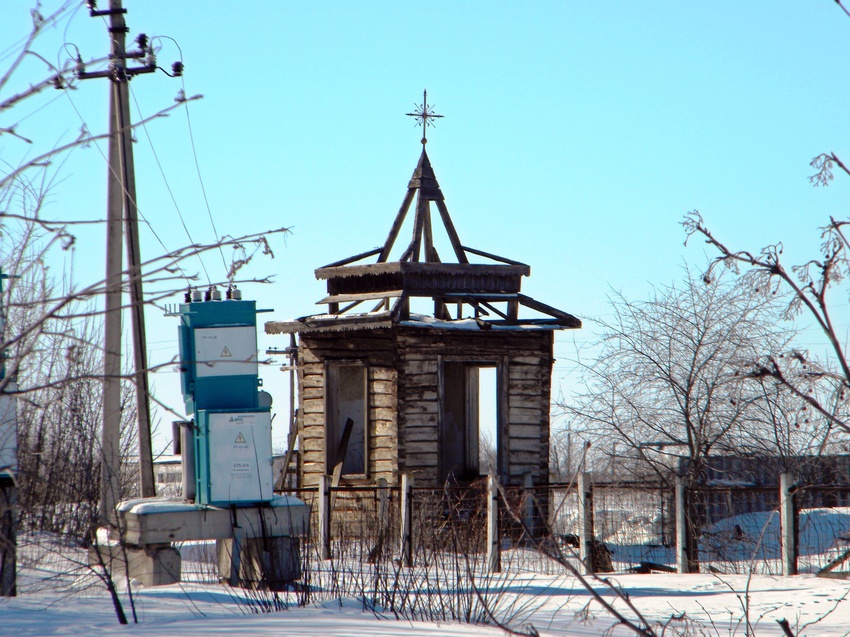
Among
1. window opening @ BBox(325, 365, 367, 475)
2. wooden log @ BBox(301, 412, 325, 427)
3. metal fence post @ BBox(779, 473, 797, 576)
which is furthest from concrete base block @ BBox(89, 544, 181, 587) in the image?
metal fence post @ BBox(779, 473, 797, 576)

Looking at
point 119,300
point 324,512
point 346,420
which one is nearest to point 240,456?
point 324,512

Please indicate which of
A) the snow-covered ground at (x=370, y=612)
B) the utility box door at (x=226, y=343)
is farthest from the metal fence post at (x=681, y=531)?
the utility box door at (x=226, y=343)

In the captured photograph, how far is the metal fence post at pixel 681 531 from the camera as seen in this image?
1401cm

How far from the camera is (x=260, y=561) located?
35.0ft

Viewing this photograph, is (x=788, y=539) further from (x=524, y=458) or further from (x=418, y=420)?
(x=418, y=420)

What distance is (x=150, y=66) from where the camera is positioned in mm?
→ 16125

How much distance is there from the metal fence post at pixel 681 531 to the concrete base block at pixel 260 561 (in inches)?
233

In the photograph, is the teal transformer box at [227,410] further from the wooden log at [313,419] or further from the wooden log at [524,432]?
the wooden log at [524,432]

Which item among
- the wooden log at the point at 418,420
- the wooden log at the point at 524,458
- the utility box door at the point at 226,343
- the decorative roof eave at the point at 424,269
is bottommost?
the wooden log at the point at 524,458

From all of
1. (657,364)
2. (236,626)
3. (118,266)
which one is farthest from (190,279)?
(657,364)

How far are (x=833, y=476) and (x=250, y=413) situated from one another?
15.3m

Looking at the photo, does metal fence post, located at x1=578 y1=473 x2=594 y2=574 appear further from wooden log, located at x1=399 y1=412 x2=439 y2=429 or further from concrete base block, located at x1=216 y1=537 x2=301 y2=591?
concrete base block, located at x1=216 y1=537 x2=301 y2=591

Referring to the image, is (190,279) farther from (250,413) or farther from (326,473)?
(326,473)

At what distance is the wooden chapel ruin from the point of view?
58.5ft
